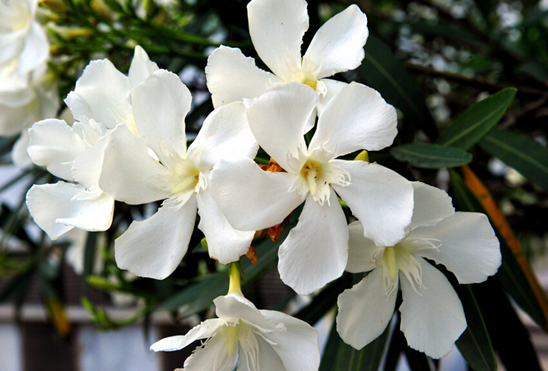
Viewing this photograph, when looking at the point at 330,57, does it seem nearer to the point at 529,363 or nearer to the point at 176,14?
the point at 529,363

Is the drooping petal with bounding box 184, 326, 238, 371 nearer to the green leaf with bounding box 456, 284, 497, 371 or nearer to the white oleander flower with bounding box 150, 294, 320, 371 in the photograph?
the white oleander flower with bounding box 150, 294, 320, 371

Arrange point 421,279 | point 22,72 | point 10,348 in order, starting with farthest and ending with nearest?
1. point 10,348
2. point 22,72
3. point 421,279

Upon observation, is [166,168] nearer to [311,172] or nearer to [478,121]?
[311,172]

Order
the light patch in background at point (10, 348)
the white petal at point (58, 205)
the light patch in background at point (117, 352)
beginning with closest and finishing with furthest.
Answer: the white petal at point (58, 205)
the light patch in background at point (117, 352)
the light patch in background at point (10, 348)

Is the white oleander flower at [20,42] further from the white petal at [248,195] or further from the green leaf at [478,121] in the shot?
the green leaf at [478,121]

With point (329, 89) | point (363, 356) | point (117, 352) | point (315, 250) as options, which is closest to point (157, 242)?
point (315, 250)

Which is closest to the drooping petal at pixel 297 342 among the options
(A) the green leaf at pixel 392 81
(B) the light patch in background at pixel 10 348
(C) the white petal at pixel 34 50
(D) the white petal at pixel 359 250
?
(D) the white petal at pixel 359 250
